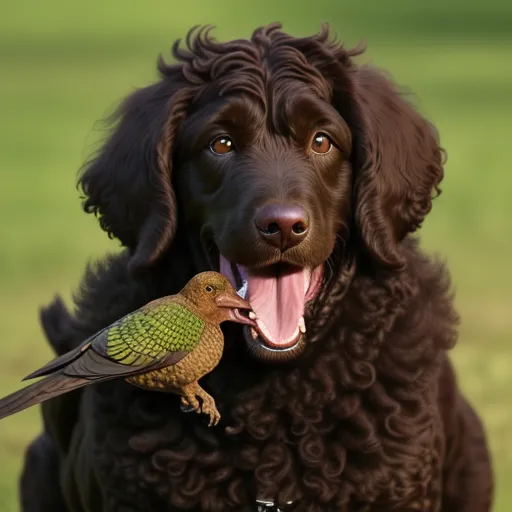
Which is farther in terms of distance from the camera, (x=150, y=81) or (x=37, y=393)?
(x=150, y=81)

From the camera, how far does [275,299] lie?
4.39 metres

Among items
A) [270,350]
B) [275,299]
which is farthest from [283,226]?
[270,350]

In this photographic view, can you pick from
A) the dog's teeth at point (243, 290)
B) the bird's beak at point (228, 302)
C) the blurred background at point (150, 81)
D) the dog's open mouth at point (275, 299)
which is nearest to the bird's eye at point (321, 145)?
the dog's open mouth at point (275, 299)

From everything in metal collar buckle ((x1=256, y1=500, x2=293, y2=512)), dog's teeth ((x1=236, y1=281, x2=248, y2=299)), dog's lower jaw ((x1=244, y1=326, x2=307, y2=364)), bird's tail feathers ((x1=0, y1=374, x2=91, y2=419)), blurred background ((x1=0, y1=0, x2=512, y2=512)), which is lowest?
bird's tail feathers ((x1=0, y1=374, x2=91, y2=419))

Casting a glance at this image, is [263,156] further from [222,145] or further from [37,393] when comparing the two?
[37,393]

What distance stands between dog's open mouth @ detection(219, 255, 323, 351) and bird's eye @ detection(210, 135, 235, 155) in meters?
0.37

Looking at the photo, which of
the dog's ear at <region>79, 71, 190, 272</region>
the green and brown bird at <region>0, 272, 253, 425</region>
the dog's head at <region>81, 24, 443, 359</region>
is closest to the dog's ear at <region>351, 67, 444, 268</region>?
the dog's head at <region>81, 24, 443, 359</region>

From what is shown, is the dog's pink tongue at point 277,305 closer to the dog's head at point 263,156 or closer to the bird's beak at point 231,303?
the dog's head at point 263,156

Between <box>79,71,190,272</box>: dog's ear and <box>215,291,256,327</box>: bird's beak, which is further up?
<box>79,71,190,272</box>: dog's ear

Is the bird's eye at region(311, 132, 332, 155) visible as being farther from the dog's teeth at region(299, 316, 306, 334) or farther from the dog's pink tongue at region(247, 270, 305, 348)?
the dog's teeth at region(299, 316, 306, 334)

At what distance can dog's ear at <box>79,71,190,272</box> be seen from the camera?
477cm

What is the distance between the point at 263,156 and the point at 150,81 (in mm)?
717

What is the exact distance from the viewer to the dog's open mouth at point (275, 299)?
14.2ft

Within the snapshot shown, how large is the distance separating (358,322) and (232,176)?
66 cm
